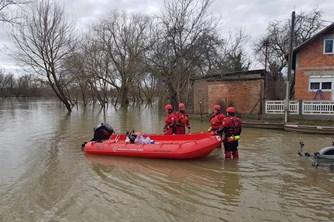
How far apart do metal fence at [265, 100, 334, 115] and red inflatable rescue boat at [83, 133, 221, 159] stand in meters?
8.79

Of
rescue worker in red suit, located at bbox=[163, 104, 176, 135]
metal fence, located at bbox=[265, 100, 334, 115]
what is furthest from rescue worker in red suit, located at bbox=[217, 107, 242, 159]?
metal fence, located at bbox=[265, 100, 334, 115]

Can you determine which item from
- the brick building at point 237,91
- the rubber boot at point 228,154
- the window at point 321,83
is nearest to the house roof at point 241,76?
the brick building at point 237,91

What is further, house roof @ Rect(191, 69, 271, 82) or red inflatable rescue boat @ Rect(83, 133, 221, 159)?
house roof @ Rect(191, 69, 271, 82)

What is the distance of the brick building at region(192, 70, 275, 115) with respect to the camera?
18.8 m

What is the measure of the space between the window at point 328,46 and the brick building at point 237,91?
3740mm

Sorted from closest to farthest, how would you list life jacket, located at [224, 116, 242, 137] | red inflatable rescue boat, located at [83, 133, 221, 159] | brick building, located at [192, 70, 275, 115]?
life jacket, located at [224, 116, 242, 137], red inflatable rescue boat, located at [83, 133, 221, 159], brick building, located at [192, 70, 275, 115]

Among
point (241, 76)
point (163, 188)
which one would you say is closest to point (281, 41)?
point (241, 76)

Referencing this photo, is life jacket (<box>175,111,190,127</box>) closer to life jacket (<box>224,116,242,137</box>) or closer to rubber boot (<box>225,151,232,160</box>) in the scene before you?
rubber boot (<box>225,151,232,160</box>)

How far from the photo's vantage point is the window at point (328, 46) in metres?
17.5

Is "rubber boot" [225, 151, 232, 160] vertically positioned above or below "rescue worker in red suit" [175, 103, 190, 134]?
below

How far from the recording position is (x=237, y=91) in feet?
63.8

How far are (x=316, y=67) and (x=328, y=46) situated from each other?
133 centimetres

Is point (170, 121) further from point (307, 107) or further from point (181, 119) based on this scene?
point (307, 107)

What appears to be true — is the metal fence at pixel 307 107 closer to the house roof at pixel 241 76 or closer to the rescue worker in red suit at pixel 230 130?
the house roof at pixel 241 76
